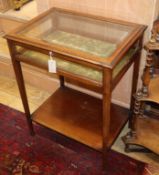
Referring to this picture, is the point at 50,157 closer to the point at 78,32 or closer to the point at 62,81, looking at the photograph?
the point at 62,81

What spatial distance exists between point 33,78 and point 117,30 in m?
1.01

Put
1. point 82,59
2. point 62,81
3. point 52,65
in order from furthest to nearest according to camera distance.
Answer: point 62,81 → point 52,65 → point 82,59

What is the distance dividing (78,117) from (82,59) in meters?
0.63

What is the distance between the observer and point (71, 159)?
5.32 ft

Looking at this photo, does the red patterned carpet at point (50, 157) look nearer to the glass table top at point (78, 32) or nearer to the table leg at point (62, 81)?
the table leg at point (62, 81)

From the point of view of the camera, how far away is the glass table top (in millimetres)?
1268

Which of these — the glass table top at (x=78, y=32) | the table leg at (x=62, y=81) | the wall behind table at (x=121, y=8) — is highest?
the wall behind table at (x=121, y=8)

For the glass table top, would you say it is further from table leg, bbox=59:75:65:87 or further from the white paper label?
table leg, bbox=59:75:65:87

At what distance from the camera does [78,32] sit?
143 cm

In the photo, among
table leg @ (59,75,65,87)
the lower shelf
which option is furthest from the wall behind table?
table leg @ (59,75,65,87)

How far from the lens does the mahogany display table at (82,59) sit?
1166 millimetres

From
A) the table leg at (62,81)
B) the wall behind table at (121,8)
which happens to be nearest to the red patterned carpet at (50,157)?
the table leg at (62,81)

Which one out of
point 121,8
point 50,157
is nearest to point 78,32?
point 121,8

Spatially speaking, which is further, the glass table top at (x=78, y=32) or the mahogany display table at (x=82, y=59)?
the glass table top at (x=78, y=32)
